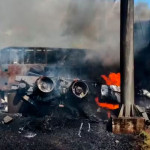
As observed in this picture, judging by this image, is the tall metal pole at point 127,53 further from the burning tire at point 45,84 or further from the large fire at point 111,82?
the burning tire at point 45,84

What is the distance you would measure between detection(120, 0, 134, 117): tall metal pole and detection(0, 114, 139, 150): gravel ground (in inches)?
55.6

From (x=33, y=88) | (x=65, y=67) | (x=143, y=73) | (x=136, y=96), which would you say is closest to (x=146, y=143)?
(x=33, y=88)

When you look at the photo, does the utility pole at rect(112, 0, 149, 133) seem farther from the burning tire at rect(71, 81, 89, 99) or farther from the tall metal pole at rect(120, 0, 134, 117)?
the burning tire at rect(71, 81, 89, 99)

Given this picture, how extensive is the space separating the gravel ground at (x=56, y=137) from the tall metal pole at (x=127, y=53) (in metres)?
1.41

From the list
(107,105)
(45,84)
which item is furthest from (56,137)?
(107,105)

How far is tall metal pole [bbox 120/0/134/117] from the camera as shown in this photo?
888 centimetres

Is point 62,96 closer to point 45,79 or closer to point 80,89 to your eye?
point 80,89

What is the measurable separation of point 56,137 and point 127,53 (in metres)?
4.04

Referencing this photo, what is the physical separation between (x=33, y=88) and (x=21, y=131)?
2647mm

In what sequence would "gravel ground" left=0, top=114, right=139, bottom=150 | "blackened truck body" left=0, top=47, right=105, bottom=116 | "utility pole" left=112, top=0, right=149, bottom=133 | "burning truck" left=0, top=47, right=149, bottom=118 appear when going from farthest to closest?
"blackened truck body" left=0, top=47, right=105, bottom=116, "burning truck" left=0, top=47, right=149, bottom=118, "utility pole" left=112, top=0, right=149, bottom=133, "gravel ground" left=0, top=114, right=139, bottom=150

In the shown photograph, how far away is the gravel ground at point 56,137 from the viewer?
7.04 meters

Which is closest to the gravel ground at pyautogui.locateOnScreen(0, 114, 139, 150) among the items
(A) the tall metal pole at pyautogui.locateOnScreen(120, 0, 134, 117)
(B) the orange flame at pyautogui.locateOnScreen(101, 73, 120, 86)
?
(A) the tall metal pole at pyautogui.locateOnScreen(120, 0, 134, 117)

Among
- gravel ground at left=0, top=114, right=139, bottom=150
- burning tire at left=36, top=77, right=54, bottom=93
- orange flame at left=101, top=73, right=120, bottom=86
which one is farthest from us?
orange flame at left=101, top=73, right=120, bottom=86

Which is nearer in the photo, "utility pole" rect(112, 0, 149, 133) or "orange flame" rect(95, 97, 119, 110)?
"utility pole" rect(112, 0, 149, 133)
